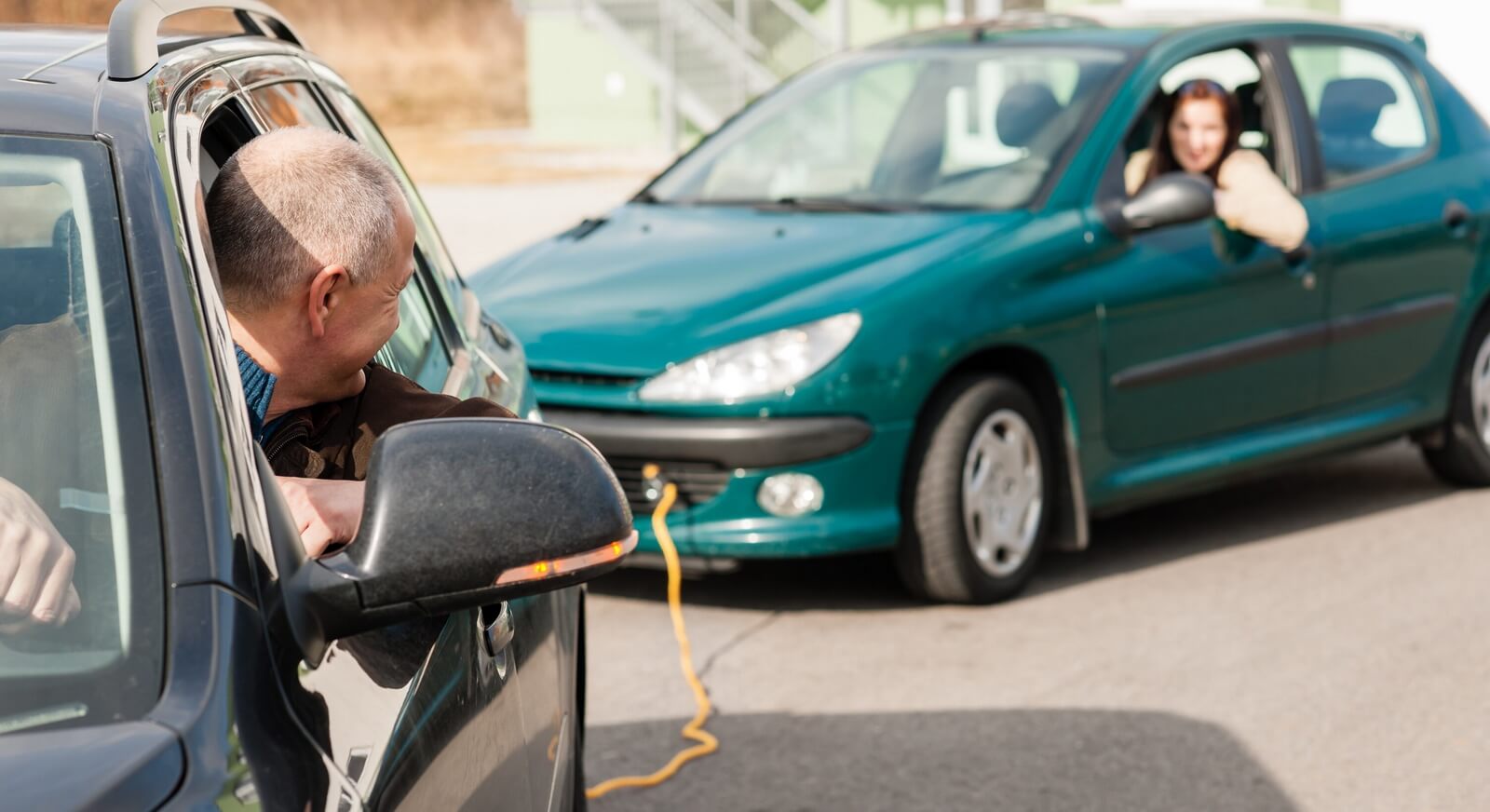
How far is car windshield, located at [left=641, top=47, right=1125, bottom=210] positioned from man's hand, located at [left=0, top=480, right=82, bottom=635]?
16.1ft

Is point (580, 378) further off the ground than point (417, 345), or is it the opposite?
point (417, 345)

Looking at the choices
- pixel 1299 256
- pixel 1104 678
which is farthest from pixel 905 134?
pixel 1104 678

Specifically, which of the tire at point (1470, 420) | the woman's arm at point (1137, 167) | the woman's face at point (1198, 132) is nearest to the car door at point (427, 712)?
the woman's arm at point (1137, 167)

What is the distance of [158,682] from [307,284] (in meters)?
0.65

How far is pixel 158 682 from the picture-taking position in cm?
182

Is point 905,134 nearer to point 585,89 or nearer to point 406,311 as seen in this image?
point 406,311

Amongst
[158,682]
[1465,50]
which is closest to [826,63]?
[158,682]

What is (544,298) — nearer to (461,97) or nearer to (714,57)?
(714,57)

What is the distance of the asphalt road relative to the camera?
4.73 m

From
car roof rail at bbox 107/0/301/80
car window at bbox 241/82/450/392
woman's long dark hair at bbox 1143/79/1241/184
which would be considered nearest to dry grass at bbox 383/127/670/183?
woman's long dark hair at bbox 1143/79/1241/184

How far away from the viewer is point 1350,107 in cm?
770

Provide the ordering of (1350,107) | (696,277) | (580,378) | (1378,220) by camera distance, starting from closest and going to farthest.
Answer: (580,378) < (696,277) < (1378,220) < (1350,107)

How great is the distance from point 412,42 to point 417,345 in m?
73.7

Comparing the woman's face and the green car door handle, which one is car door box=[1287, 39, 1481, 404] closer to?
the green car door handle
